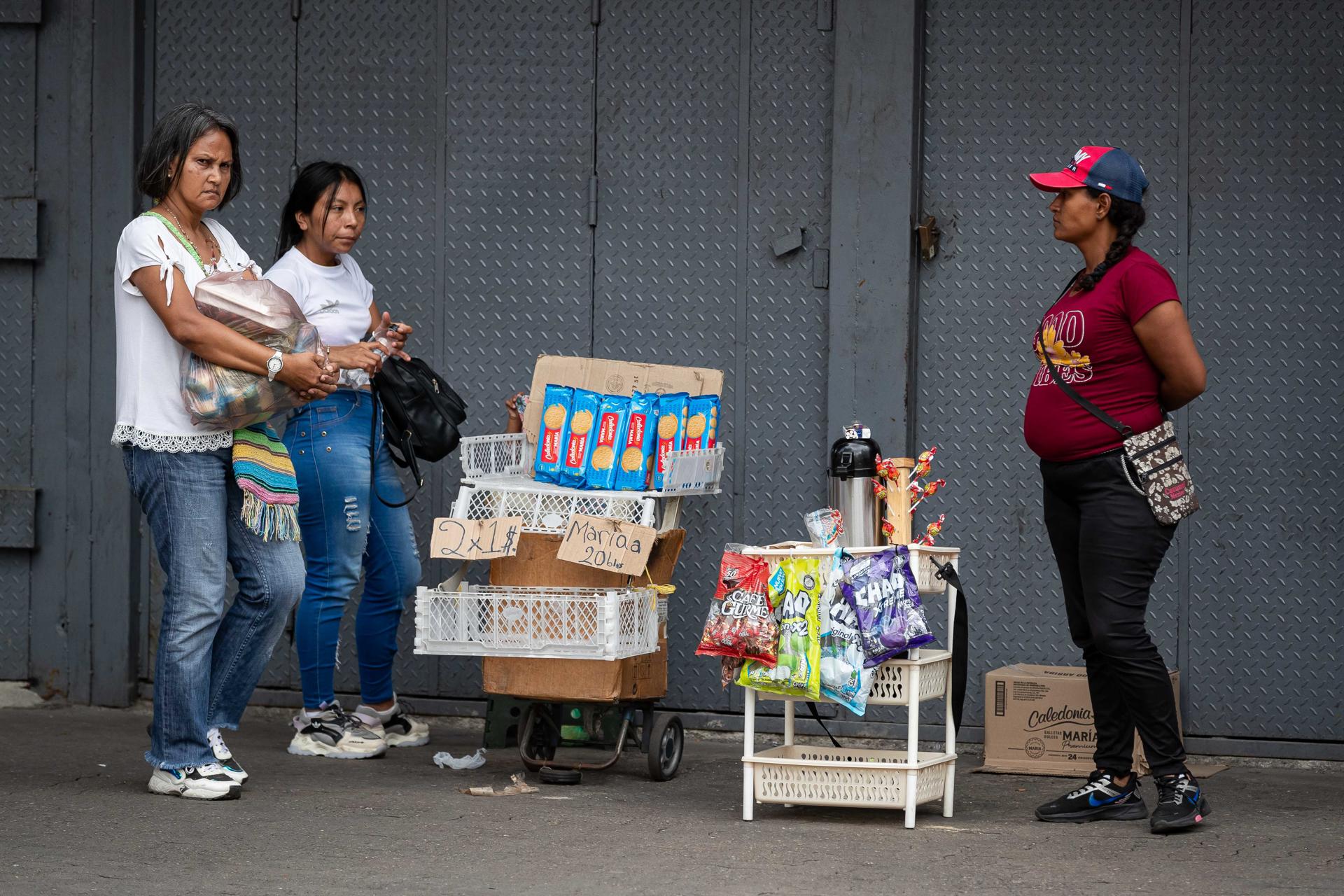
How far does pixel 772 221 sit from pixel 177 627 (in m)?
2.91

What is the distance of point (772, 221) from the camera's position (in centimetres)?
646

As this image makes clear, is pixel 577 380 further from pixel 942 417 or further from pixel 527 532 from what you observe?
pixel 942 417

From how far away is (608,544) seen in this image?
205 inches

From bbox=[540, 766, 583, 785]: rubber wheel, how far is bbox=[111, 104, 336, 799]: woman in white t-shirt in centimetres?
106

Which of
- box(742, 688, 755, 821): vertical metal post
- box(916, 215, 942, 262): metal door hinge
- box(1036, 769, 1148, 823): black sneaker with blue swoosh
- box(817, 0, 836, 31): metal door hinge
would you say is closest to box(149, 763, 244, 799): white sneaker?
box(742, 688, 755, 821): vertical metal post

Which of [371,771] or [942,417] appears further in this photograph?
[942,417]

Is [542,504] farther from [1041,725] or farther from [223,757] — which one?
[1041,725]

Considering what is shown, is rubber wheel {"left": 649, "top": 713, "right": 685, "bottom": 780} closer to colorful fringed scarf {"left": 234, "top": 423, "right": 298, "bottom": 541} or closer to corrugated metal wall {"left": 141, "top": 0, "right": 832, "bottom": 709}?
corrugated metal wall {"left": 141, "top": 0, "right": 832, "bottom": 709}

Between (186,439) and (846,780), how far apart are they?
2.34m

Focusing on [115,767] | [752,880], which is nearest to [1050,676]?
[752,880]

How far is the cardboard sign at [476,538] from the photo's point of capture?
532cm

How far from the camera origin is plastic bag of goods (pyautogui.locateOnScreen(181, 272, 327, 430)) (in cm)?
488

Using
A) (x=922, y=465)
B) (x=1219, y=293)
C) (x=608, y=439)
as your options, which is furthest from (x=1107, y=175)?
(x=608, y=439)

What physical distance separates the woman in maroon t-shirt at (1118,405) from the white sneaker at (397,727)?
279cm
